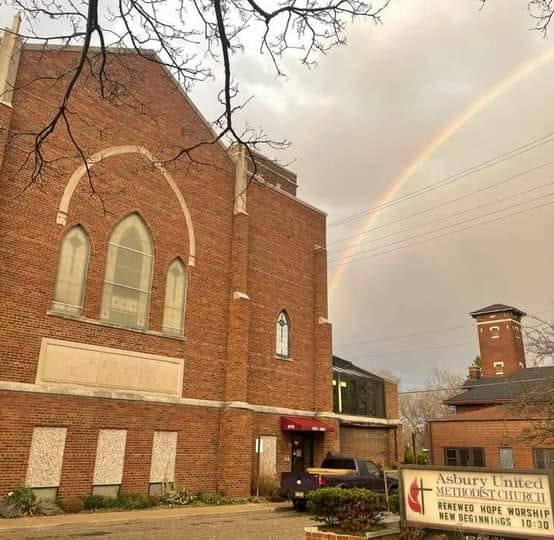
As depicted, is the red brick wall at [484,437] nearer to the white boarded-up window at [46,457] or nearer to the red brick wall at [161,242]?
the red brick wall at [161,242]

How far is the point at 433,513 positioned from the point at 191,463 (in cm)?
1305

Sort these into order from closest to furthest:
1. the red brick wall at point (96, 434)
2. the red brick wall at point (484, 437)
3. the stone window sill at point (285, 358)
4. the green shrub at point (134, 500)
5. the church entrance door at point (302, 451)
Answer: the red brick wall at point (96, 434) < the green shrub at point (134, 500) < the church entrance door at point (302, 451) < the stone window sill at point (285, 358) < the red brick wall at point (484, 437)

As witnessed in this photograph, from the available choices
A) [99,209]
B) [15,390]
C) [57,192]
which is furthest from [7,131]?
[15,390]

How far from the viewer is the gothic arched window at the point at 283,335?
2550 centimetres

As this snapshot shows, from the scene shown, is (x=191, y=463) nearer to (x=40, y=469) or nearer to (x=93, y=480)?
(x=93, y=480)

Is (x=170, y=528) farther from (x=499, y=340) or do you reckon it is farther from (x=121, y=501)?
(x=499, y=340)

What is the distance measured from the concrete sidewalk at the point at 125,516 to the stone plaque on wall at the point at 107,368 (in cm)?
387

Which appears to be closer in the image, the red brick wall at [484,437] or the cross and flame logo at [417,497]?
the cross and flame logo at [417,497]

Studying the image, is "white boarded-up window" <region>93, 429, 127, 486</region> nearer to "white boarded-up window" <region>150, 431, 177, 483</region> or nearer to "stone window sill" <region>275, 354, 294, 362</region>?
"white boarded-up window" <region>150, 431, 177, 483</region>

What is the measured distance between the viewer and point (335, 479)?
1798 cm

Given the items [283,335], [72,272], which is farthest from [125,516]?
[283,335]

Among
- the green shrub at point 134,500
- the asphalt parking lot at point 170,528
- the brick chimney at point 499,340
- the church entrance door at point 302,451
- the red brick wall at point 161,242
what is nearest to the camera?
the asphalt parking lot at point 170,528

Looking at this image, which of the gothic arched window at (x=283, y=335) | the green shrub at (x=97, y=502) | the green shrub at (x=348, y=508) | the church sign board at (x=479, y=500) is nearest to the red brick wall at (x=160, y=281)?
the gothic arched window at (x=283, y=335)

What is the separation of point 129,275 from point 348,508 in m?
12.9
